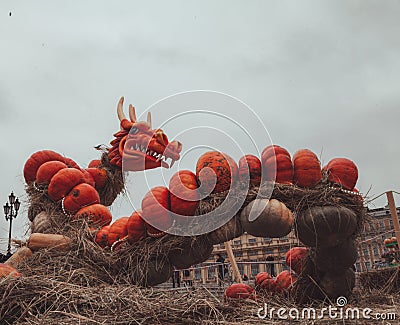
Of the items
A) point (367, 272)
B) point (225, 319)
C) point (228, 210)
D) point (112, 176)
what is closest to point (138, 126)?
point (112, 176)

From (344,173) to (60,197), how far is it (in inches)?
123

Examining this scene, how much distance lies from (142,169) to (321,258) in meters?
2.00

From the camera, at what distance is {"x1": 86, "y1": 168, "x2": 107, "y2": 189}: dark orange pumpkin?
4.94 meters

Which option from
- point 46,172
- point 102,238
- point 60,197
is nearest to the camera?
point 102,238

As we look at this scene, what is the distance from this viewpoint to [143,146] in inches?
162

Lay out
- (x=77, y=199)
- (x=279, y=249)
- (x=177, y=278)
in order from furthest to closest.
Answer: (x=279, y=249) < (x=177, y=278) < (x=77, y=199)

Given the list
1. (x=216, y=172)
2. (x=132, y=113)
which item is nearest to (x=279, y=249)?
(x=132, y=113)

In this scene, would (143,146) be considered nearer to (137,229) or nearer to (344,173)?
(137,229)

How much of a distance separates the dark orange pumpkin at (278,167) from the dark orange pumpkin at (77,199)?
2.22 metres

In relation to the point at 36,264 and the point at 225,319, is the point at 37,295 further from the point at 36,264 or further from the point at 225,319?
the point at 225,319

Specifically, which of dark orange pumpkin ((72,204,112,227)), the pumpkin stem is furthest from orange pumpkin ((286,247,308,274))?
dark orange pumpkin ((72,204,112,227))

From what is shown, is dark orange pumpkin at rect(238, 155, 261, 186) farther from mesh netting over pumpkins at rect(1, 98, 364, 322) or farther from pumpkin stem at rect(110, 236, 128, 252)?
pumpkin stem at rect(110, 236, 128, 252)

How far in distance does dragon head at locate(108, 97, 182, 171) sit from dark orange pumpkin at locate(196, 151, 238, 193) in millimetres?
700

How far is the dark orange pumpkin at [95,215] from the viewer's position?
13.9 ft
